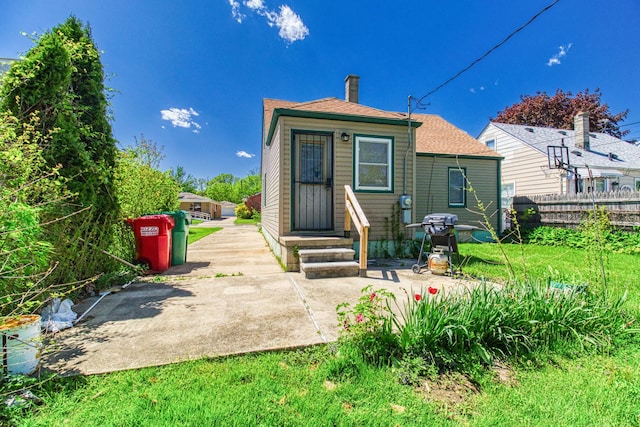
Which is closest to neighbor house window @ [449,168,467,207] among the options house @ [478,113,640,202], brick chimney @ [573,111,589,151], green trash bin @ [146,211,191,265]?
house @ [478,113,640,202]

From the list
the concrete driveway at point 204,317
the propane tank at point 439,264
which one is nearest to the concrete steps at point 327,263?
the concrete driveway at point 204,317

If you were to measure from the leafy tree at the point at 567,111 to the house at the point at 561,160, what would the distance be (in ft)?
32.1

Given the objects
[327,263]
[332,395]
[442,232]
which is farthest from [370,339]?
[442,232]

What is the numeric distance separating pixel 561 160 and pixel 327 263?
41.2 ft

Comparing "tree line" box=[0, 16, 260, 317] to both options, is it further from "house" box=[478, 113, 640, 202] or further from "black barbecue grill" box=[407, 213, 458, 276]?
"house" box=[478, 113, 640, 202]

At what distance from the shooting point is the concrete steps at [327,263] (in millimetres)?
4836

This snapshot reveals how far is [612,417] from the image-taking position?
1.67m

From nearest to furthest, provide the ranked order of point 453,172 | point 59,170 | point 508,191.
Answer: point 59,170 → point 453,172 → point 508,191

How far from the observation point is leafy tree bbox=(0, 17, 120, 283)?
3.19 m

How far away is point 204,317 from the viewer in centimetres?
309

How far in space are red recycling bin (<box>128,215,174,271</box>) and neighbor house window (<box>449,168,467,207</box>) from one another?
896 cm

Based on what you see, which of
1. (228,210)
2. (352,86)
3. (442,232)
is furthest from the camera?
(228,210)

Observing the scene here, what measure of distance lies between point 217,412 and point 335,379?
814mm

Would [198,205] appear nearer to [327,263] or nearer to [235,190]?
[235,190]
